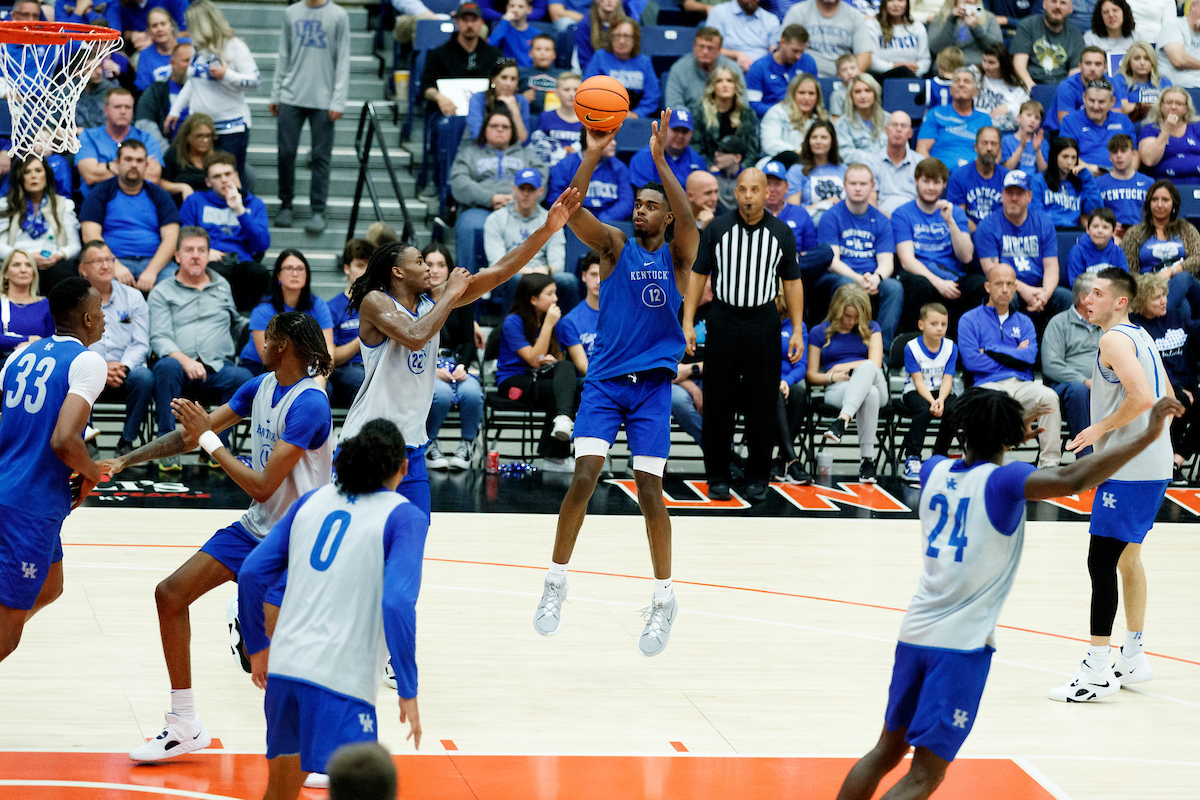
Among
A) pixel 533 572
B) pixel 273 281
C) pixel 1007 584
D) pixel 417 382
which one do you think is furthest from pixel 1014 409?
pixel 273 281

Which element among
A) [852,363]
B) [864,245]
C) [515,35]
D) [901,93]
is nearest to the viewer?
[852,363]

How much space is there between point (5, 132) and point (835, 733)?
913 centimetres

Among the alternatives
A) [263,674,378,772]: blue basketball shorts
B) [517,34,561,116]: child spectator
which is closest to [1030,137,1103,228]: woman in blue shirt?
[517,34,561,116]: child spectator

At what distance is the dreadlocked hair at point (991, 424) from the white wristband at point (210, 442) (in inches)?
97.2

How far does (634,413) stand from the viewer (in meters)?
6.77

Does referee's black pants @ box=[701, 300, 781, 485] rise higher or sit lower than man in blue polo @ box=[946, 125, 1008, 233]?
lower

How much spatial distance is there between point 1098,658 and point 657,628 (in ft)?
6.61

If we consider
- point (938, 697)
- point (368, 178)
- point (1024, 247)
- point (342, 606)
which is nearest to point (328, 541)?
point (342, 606)

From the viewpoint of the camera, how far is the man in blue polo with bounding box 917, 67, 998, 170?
44.6ft

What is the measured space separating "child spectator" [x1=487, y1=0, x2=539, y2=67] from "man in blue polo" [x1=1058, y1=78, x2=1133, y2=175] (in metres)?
5.38

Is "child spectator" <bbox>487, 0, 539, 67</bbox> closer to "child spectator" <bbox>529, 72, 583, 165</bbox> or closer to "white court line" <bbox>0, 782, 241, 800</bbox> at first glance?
"child spectator" <bbox>529, 72, 583, 165</bbox>

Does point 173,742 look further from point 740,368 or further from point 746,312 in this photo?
point 746,312

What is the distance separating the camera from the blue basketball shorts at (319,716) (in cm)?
382

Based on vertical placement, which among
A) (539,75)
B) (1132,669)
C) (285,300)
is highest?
(539,75)
